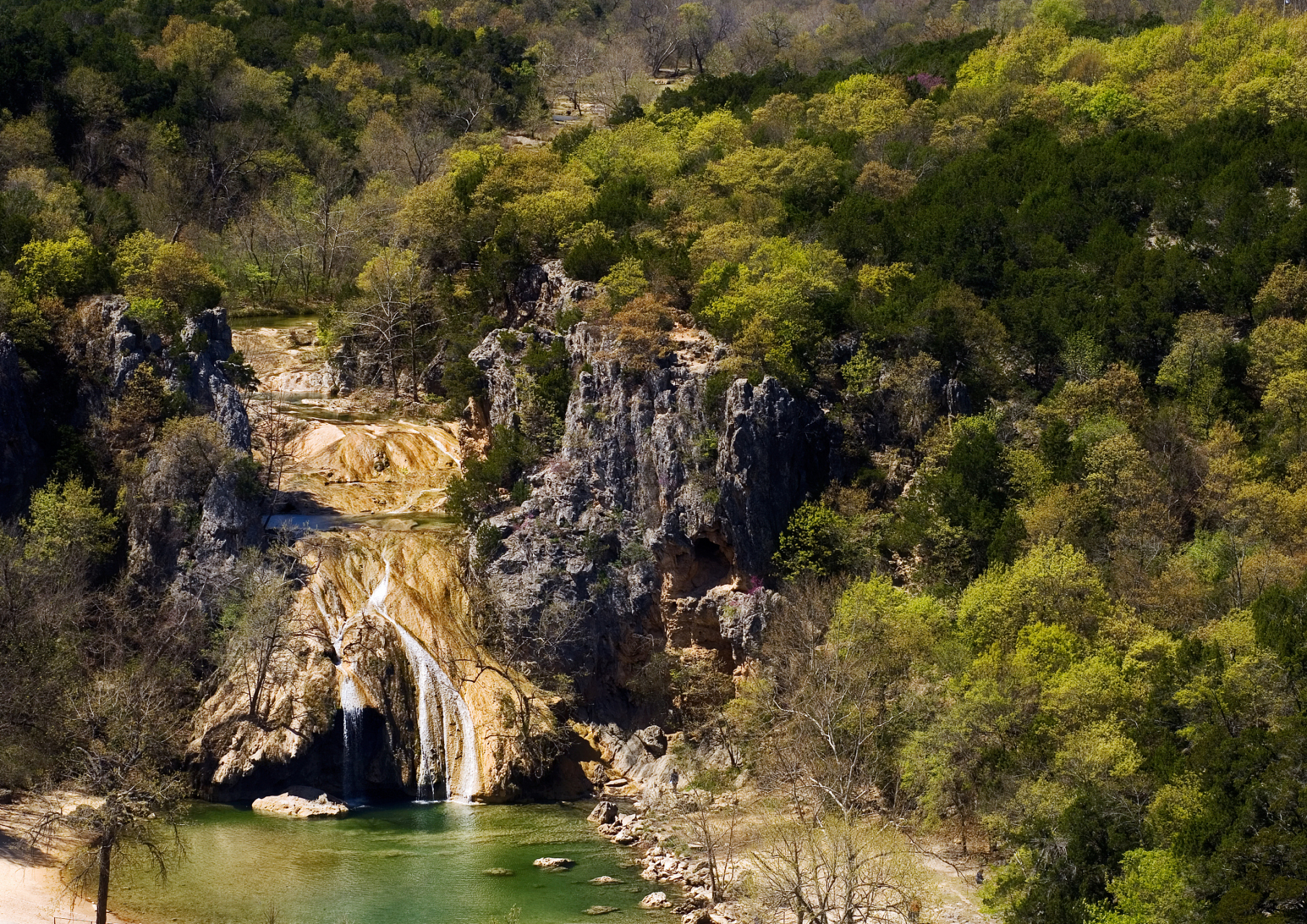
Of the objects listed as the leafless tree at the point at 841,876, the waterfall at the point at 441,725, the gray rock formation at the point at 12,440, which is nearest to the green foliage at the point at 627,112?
the gray rock formation at the point at 12,440

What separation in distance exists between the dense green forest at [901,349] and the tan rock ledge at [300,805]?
593 centimetres

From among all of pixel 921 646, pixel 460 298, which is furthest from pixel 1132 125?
pixel 921 646

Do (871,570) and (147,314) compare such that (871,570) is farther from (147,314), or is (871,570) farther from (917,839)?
(147,314)

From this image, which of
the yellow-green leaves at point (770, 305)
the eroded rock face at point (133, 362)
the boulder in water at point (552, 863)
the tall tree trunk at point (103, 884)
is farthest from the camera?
the eroded rock face at point (133, 362)

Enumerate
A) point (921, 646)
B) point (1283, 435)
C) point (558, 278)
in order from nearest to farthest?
point (921, 646) → point (1283, 435) → point (558, 278)

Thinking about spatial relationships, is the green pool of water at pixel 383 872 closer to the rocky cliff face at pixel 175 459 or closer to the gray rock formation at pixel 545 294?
the rocky cliff face at pixel 175 459

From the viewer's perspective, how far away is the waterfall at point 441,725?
52.8m

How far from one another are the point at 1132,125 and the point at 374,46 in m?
64.4

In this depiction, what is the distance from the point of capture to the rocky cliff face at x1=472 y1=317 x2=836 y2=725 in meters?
57.8

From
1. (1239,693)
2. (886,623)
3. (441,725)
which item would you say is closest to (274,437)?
(441,725)

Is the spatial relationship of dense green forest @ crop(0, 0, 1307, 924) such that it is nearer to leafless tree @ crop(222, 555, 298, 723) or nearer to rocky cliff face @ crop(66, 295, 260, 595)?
rocky cliff face @ crop(66, 295, 260, 595)

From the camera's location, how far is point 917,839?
150 feet

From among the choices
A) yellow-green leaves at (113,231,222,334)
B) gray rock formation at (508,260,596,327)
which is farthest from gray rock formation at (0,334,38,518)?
gray rock formation at (508,260,596,327)

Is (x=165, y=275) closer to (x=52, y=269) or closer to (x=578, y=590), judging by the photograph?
(x=52, y=269)
